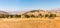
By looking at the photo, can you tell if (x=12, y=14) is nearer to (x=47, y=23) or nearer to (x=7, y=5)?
(x=7, y=5)

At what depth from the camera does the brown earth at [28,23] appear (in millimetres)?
1551

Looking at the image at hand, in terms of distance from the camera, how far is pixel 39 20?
158 centimetres

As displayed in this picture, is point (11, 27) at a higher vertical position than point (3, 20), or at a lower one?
lower

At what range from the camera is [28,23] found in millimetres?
1570

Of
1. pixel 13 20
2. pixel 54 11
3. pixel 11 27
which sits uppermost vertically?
pixel 54 11

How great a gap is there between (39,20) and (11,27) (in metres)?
0.44

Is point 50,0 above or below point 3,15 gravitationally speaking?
above

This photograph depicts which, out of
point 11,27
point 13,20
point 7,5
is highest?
point 7,5

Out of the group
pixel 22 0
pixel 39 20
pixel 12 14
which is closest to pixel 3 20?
pixel 12 14

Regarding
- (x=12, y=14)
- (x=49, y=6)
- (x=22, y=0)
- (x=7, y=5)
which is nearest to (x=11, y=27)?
(x=12, y=14)

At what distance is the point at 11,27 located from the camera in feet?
5.10

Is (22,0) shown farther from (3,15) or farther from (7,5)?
(3,15)

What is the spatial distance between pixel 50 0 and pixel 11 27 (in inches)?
28.6

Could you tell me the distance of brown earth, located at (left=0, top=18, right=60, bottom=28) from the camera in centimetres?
155
